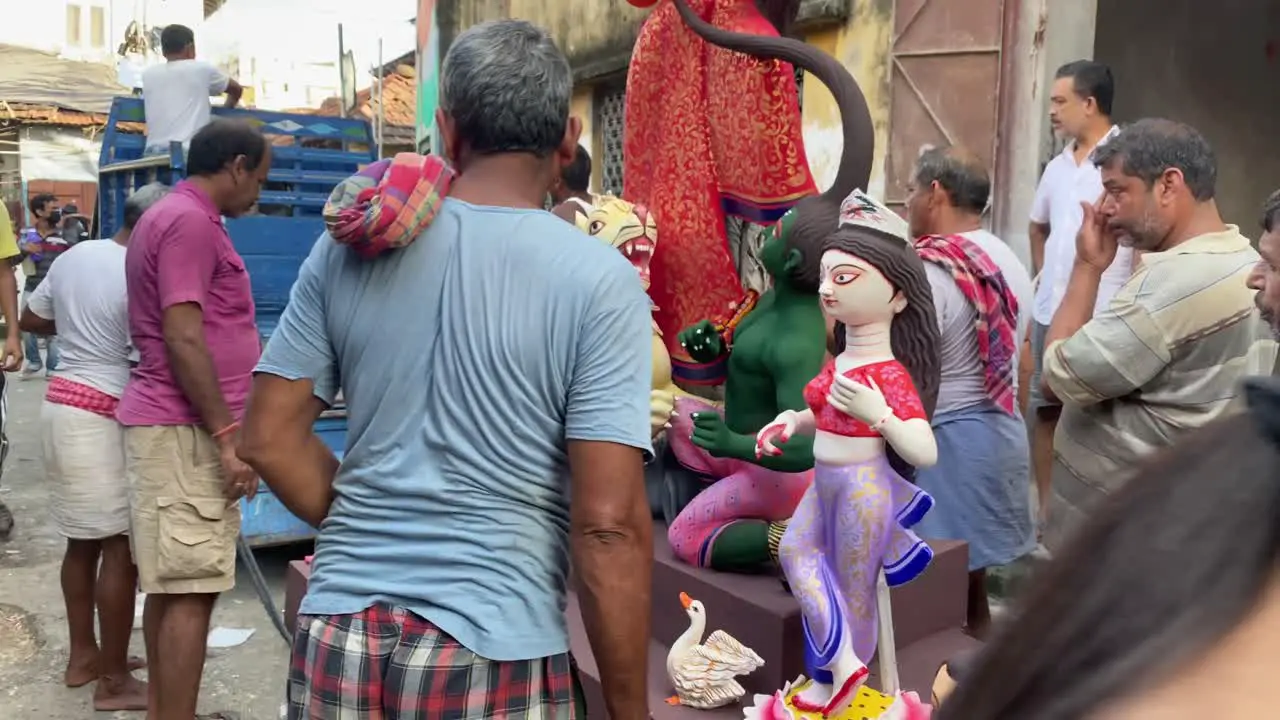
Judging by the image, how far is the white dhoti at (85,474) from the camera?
138 inches

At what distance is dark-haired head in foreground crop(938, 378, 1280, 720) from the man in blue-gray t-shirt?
45.5 inches

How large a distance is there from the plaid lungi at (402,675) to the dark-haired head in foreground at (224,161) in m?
2.00

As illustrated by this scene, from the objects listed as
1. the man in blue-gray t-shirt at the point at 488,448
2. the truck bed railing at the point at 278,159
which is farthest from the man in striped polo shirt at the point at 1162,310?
the truck bed railing at the point at 278,159

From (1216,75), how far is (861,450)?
5.54 meters

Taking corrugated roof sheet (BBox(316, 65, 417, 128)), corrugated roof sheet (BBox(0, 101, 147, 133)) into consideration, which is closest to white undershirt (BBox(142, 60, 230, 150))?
corrugated roof sheet (BBox(316, 65, 417, 128))

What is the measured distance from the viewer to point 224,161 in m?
3.22

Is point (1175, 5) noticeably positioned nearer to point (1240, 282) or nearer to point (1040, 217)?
point (1040, 217)

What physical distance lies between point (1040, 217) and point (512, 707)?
11.8ft

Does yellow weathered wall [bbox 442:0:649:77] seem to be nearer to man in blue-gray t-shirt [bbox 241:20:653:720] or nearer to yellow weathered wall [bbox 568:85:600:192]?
yellow weathered wall [bbox 568:85:600:192]

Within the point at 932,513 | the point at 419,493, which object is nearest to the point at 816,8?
the point at 932,513

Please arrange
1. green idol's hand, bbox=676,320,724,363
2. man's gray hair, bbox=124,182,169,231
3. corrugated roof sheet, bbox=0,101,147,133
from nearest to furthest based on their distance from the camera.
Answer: green idol's hand, bbox=676,320,724,363
man's gray hair, bbox=124,182,169,231
corrugated roof sheet, bbox=0,101,147,133

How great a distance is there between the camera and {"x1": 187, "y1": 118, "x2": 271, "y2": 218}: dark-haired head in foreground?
3.21 m

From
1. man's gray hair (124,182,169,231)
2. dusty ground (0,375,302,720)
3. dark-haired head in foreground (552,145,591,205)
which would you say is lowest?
dusty ground (0,375,302,720)

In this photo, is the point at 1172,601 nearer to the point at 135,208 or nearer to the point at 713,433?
the point at 713,433
